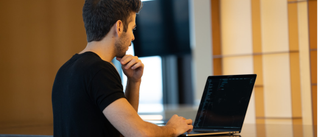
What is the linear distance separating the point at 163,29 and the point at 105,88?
14.1ft

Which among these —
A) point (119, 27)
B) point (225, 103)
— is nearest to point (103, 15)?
point (119, 27)

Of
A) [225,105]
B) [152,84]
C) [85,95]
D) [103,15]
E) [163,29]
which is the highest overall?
[163,29]

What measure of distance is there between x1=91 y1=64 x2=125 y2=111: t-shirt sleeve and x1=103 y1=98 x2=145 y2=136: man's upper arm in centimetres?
1

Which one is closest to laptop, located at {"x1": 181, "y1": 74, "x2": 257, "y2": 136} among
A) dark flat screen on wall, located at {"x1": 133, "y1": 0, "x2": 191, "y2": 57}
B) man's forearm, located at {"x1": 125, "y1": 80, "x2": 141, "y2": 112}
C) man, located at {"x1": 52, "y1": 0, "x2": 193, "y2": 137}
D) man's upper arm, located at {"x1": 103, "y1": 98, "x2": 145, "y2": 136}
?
man, located at {"x1": 52, "y1": 0, "x2": 193, "y2": 137}

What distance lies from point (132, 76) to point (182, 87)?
3.94 meters

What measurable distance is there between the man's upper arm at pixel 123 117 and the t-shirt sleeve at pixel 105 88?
0.05 ft

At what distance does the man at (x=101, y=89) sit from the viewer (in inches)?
33.2

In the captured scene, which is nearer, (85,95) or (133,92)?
(85,95)

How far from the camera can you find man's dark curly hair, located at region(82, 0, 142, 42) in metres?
0.99

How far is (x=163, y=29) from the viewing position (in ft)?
16.6

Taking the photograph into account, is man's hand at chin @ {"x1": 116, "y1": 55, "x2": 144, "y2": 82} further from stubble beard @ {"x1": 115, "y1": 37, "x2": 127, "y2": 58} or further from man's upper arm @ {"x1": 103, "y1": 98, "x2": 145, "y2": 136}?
man's upper arm @ {"x1": 103, "y1": 98, "x2": 145, "y2": 136}

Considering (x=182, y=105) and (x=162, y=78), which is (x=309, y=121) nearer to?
(x=182, y=105)

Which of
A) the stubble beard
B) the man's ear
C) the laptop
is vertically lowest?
the laptop

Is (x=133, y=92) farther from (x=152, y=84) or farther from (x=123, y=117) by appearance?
(x=152, y=84)
